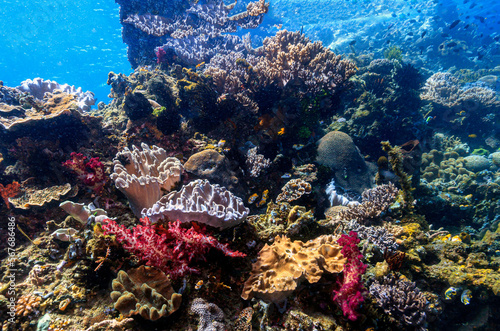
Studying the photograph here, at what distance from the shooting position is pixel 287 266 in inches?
102

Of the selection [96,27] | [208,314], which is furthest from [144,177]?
[96,27]

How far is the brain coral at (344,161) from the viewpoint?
6.34 metres

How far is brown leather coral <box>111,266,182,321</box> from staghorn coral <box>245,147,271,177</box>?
3.32 meters

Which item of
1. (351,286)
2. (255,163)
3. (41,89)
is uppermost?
(41,89)

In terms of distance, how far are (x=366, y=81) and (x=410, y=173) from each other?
17.9 feet

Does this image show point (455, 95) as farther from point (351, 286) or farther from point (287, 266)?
point (287, 266)

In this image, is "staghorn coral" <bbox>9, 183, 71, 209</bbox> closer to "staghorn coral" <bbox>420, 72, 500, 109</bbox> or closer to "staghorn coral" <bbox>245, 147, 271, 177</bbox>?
"staghorn coral" <bbox>245, 147, 271, 177</bbox>

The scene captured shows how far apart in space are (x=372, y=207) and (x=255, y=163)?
291 centimetres

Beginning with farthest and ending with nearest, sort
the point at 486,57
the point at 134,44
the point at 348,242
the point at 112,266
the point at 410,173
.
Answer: the point at 486,57, the point at 134,44, the point at 410,173, the point at 348,242, the point at 112,266

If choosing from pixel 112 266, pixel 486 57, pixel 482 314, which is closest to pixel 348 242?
pixel 112 266

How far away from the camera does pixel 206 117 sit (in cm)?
620

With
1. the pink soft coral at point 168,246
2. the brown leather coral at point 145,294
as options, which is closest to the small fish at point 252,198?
the pink soft coral at point 168,246

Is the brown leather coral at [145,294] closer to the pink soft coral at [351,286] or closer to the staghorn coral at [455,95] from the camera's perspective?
the pink soft coral at [351,286]

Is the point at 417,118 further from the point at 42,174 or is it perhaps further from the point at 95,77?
the point at 95,77
